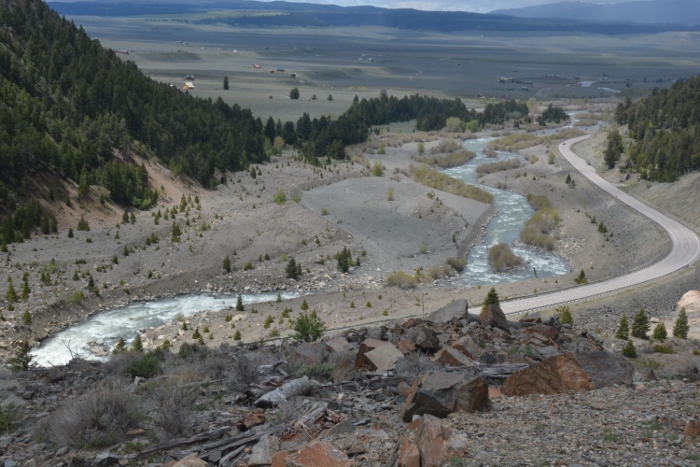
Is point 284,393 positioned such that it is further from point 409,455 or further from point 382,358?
point 409,455

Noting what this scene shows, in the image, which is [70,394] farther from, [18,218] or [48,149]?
[48,149]

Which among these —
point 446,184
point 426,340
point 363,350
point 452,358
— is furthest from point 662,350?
point 446,184

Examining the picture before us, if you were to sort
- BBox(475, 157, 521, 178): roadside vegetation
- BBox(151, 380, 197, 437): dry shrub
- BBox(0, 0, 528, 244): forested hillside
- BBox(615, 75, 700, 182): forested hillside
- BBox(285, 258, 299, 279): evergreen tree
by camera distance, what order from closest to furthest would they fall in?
BBox(151, 380, 197, 437): dry shrub → BBox(285, 258, 299, 279): evergreen tree → BBox(0, 0, 528, 244): forested hillside → BBox(615, 75, 700, 182): forested hillside → BBox(475, 157, 521, 178): roadside vegetation

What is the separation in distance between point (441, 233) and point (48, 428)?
45.3 meters

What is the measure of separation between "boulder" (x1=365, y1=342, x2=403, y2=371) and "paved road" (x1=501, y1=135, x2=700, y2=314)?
21.7 m

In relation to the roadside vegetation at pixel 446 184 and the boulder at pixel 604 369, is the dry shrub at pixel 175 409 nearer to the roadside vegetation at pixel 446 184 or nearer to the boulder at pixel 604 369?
the boulder at pixel 604 369

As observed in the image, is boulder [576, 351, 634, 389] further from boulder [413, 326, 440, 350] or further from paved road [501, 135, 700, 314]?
paved road [501, 135, 700, 314]

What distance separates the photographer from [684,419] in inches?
432

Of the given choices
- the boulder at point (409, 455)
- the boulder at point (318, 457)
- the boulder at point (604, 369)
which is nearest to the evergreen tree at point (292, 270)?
the boulder at point (604, 369)

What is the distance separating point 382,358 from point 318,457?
21.8 feet

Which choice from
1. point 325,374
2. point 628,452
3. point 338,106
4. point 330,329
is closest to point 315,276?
point 330,329

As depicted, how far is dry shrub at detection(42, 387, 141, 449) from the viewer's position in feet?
38.5

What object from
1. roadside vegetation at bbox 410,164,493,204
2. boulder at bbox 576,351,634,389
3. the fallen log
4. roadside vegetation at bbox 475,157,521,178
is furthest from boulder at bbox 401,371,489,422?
roadside vegetation at bbox 475,157,521,178

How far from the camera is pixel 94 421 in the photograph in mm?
11891
